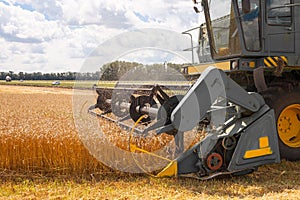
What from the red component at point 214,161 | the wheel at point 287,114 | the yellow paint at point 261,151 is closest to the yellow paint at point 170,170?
the red component at point 214,161

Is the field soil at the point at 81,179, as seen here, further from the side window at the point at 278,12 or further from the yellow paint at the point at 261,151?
the side window at the point at 278,12

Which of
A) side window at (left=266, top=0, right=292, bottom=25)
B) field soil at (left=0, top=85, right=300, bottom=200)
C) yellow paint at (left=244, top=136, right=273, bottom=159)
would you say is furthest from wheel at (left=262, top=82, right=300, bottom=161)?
side window at (left=266, top=0, right=292, bottom=25)

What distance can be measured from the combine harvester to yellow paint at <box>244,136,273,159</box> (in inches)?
0.4

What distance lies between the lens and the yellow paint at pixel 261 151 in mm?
3838

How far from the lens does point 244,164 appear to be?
151 inches

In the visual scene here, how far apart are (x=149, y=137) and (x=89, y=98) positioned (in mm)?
2713

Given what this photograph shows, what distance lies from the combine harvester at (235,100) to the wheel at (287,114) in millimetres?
12

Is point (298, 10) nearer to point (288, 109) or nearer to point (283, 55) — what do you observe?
point (283, 55)

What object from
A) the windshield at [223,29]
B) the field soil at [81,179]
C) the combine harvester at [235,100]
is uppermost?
the windshield at [223,29]

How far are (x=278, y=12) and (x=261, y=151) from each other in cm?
237

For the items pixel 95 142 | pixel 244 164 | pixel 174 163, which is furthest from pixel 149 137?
pixel 244 164

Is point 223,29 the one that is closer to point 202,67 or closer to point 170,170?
point 202,67

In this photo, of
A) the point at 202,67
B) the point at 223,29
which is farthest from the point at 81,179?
the point at 223,29

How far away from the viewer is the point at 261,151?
12.7 ft
